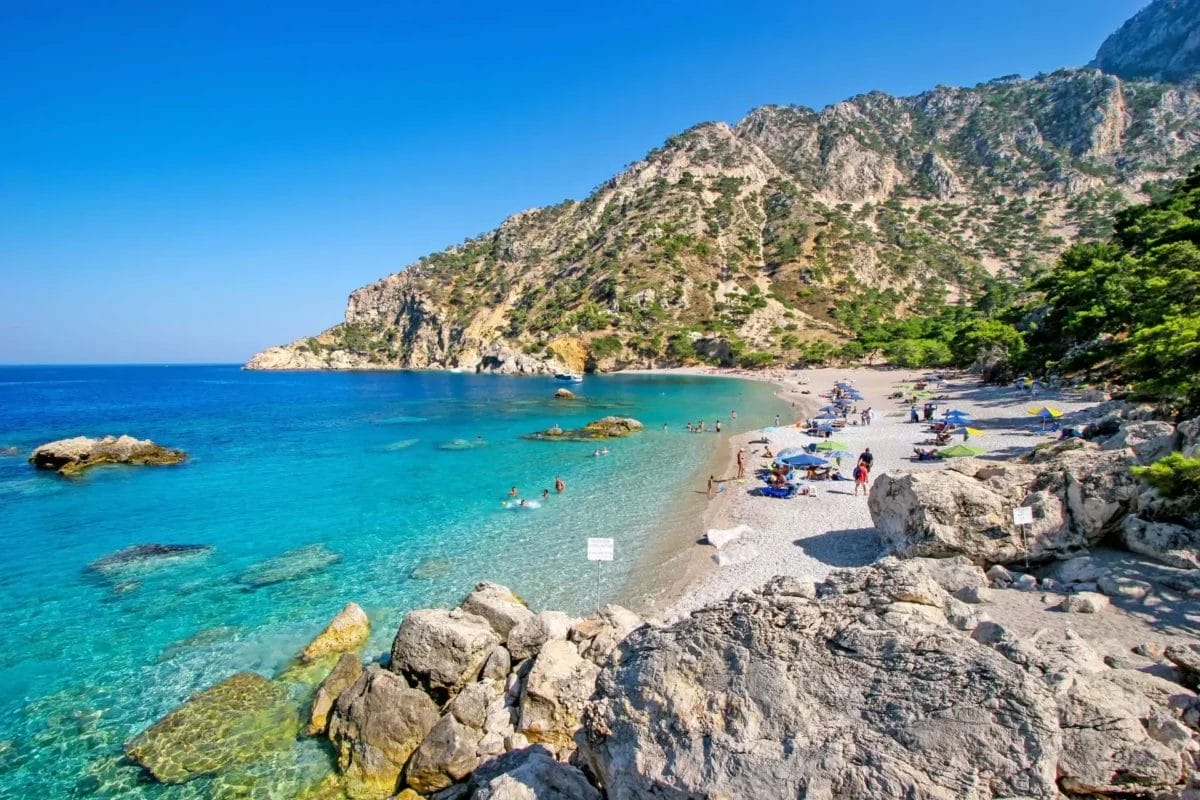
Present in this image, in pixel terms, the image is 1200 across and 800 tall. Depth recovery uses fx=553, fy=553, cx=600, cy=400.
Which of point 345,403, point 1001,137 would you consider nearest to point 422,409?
point 345,403

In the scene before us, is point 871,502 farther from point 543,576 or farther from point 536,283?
point 536,283

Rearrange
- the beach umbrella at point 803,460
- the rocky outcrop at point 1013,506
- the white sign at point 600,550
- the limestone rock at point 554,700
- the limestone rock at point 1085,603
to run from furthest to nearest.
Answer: the beach umbrella at point 803,460, the white sign at point 600,550, the rocky outcrop at point 1013,506, the limestone rock at point 1085,603, the limestone rock at point 554,700

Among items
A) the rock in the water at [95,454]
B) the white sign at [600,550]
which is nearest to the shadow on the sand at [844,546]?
the white sign at [600,550]

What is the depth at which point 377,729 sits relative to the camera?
10.8 meters

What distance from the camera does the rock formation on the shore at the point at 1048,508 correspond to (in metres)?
12.2

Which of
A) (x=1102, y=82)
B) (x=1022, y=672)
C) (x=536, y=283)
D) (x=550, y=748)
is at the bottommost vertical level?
(x=550, y=748)

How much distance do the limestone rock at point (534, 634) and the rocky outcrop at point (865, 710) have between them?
5.47 m

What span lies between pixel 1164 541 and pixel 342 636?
764 inches

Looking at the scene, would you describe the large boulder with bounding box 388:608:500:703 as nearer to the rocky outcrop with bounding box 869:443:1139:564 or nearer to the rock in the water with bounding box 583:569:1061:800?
the rock in the water with bounding box 583:569:1061:800

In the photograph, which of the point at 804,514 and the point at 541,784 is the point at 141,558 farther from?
the point at 804,514

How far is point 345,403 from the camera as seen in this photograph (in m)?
83.0

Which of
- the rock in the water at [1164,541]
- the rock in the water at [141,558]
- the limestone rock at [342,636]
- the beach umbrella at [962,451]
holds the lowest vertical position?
the rock in the water at [141,558]

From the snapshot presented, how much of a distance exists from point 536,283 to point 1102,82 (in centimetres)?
18827

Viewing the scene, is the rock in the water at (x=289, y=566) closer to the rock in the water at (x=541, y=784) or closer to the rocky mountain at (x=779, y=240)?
the rock in the water at (x=541, y=784)
